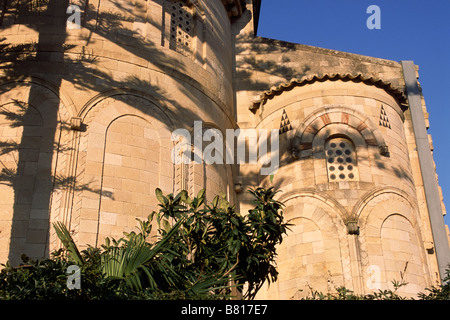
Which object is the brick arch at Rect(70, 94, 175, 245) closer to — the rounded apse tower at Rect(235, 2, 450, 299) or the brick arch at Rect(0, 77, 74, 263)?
the brick arch at Rect(0, 77, 74, 263)

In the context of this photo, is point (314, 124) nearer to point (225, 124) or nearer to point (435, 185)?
point (225, 124)

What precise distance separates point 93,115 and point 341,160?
690 cm

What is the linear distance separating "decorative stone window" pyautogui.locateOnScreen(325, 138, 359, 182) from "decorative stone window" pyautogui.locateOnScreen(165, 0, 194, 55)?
4.97 meters

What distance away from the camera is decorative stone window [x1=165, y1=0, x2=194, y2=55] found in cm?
1781

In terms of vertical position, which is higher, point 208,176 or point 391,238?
point 208,176

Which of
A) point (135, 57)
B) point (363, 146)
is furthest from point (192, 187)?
point (363, 146)

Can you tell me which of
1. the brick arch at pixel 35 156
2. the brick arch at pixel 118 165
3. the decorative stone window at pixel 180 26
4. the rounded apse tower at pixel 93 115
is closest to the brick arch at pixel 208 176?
the rounded apse tower at pixel 93 115

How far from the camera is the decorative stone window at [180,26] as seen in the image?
58.4 feet

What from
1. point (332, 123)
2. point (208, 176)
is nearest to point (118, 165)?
point (208, 176)

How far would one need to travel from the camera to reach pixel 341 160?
1730 cm

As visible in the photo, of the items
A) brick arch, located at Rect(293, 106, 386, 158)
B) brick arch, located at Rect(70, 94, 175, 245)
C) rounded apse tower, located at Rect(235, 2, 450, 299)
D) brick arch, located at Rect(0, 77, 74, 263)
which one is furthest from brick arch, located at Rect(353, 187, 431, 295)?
brick arch, located at Rect(0, 77, 74, 263)

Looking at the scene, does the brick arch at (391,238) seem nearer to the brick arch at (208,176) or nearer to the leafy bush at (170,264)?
the brick arch at (208,176)

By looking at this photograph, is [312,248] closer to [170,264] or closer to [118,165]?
[118,165]

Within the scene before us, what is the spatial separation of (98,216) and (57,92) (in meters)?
3.36
